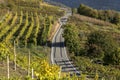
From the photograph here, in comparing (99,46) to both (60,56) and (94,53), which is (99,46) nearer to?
(94,53)

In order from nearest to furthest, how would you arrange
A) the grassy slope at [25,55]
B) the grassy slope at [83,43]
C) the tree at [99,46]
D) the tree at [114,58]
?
the grassy slope at [25,55], the grassy slope at [83,43], the tree at [114,58], the tree at [99,46]

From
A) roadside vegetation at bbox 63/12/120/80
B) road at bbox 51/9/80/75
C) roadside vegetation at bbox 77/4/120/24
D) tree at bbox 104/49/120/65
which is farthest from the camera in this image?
roadside vegetation at bbox 77/4/120/24

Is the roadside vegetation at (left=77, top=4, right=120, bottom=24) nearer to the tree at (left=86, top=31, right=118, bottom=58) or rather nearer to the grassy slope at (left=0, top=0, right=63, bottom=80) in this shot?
the grassy slope at (left=0, top=0, right=63, bottom=80)

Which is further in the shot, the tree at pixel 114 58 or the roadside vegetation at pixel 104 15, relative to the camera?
the roadside vegetation at pixel 104 15

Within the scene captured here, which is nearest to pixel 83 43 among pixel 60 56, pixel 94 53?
pixel 94 53

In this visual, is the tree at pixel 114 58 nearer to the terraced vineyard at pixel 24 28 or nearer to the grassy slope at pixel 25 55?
the grassy slope at pixel 25 55

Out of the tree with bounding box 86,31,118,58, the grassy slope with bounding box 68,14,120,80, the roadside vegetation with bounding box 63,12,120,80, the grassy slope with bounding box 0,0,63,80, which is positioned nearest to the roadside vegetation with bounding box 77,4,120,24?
the grassy slope with bounding box 68,14,120,80

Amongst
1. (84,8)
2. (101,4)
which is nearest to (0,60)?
(84,8)

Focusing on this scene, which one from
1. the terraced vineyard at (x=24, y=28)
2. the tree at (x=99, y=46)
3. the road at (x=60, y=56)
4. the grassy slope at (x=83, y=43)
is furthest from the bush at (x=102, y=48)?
the terraced vineyard at (x=24, y=28)

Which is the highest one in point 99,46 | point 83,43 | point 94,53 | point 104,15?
point 104,15

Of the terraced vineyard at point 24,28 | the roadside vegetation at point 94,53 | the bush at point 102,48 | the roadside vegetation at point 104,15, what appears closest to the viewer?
the roadside vegetation at point 94,53

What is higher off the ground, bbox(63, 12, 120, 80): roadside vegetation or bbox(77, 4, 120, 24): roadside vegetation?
bbox(77, 4, 120, 24): roadside vegetation

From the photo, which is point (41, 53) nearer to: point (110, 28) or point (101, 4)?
point (110, 28)

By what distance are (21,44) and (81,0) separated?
234ft
